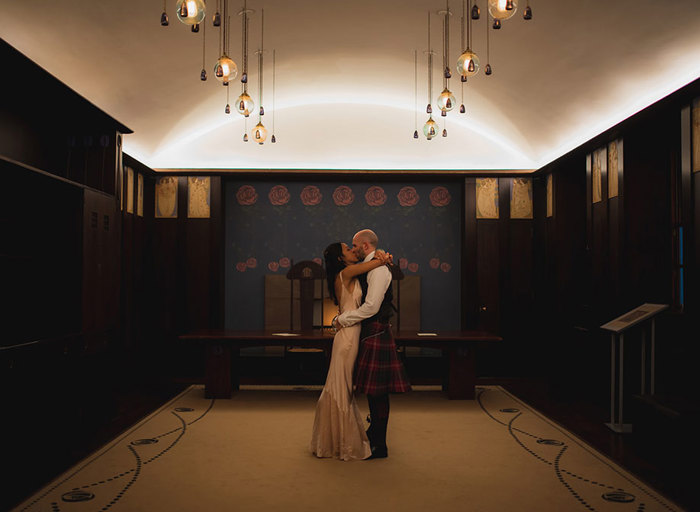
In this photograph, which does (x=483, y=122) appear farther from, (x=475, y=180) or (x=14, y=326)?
(x=14, y=326)

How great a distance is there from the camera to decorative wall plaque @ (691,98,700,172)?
473 cm

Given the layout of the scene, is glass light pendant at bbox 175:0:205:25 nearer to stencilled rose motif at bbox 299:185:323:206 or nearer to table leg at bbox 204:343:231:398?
table leg at bbox 204:343:231:398

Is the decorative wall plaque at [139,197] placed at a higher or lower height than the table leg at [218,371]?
higher

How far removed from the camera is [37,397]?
4.59 meters

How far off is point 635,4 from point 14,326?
228 inches

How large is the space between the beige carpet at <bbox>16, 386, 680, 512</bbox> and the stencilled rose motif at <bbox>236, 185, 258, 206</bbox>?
395 cm

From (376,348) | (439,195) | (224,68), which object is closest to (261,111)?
(224,68)

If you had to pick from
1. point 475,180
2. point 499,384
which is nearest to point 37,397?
point 499,384

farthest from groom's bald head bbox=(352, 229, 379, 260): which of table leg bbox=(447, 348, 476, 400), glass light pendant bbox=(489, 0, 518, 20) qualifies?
table leg bbox=(447, 348, 476, 400)

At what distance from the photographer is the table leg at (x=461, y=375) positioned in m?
6.62

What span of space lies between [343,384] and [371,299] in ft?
2.15

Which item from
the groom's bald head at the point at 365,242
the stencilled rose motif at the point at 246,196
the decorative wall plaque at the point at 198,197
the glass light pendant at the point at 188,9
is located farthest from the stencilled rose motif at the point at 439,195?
the glass light pendant at the point at 188,9

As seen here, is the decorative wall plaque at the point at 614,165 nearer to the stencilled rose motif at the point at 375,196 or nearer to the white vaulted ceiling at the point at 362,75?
the white vaulted ceiling at the point at 362,75

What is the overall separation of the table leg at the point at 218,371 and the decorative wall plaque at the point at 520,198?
15.2 feet
